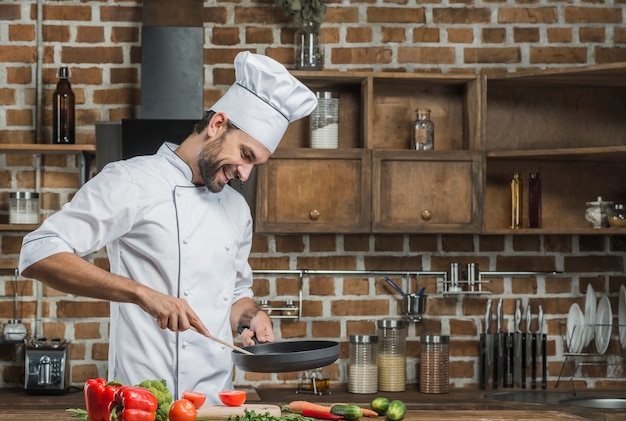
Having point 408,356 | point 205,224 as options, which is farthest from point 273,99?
point 408,356

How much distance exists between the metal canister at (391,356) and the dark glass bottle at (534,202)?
26.1 inches

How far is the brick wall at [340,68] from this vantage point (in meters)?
3.82

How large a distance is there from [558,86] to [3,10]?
2.27 meters

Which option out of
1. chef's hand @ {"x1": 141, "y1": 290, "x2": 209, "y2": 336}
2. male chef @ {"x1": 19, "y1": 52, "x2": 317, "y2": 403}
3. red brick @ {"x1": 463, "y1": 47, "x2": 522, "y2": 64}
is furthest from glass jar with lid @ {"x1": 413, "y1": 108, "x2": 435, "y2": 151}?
chef's hand @ {"x1": 141, "y1": 290, "x2": 209, "y2": 336}

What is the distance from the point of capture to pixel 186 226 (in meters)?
2.56

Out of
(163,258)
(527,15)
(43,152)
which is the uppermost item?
(527,15)

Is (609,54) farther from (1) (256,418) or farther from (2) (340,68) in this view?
(1) (256,418)

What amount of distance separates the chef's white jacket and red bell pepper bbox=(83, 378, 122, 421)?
0.46 meters

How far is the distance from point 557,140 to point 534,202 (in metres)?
0.32

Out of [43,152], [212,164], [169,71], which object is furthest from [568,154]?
[43,152]

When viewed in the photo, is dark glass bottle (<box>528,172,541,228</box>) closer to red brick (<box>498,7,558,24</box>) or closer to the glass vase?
red brick (<box>498,7,558,24</box>)

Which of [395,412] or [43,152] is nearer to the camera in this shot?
[395,412]

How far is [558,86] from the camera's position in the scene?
3.92m

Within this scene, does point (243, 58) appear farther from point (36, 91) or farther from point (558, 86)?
point (558, 86)
